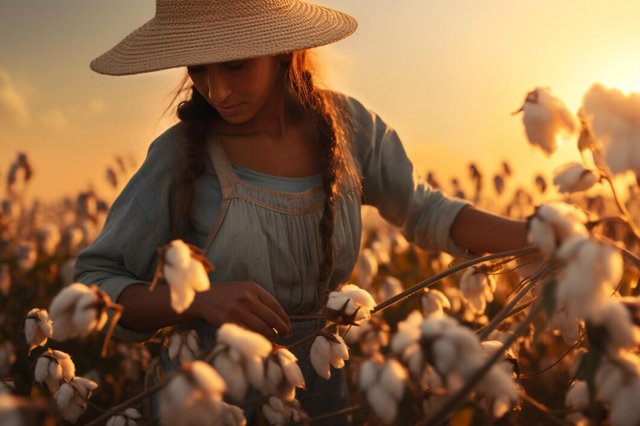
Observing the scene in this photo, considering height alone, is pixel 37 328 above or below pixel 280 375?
below

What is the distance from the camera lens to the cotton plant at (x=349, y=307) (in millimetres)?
1864

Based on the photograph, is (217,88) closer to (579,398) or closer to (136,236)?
(136,236)

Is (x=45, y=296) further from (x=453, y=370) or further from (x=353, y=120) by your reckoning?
(x=453, y=370)

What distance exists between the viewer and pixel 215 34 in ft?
7.14

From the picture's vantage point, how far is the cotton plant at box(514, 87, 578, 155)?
1590 millimetres

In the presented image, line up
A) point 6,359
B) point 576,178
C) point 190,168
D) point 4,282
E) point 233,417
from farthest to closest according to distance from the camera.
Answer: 1. point 4,282
2. point 6,359
3. point 190,168
4. point 233,417
5. point 576,178

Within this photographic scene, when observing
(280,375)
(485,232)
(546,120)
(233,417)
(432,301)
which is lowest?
(432,301)

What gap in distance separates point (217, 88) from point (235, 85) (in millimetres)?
69

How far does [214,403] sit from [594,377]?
0.57m

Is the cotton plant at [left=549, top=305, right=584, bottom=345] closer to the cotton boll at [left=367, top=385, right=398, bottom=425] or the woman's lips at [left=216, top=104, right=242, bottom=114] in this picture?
the cotton boll at [left=367, top=385, right=398, bottom=425]

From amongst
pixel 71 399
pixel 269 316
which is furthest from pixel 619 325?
pixel 71 399

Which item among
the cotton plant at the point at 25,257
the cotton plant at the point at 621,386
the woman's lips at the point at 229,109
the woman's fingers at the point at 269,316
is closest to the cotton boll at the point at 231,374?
the woman's fingers at the point at 269,316

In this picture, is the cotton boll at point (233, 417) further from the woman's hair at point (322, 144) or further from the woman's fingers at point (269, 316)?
the woman's hair at point (322, 144)

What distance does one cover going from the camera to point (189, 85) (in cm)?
252
